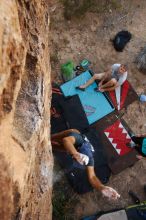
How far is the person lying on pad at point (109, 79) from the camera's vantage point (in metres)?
7.07

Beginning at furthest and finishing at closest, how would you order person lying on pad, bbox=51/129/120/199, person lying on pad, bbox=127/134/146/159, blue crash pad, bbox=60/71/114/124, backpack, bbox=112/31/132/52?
backpack, bbox=112/31/132/52
blue crash pad, bbox=60/71/114/124
person lying on pad, bbox=127/134/146/159
person lying on pad, bbox=51/129/120/199

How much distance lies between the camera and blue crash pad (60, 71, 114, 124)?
22.9 ft

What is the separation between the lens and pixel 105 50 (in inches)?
314

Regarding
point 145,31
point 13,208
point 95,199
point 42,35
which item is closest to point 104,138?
point 95,199

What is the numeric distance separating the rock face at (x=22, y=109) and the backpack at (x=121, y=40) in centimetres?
393

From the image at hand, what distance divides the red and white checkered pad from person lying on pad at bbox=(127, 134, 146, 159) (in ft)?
0.37

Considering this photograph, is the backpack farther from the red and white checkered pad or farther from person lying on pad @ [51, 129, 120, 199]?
person lying on pad @ [51, 129, 120, 199]

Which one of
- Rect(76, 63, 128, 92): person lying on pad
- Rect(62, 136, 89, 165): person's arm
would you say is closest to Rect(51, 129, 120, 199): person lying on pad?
Rect(62, 136, 89, 165): person's arm

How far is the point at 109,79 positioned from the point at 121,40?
1235mm

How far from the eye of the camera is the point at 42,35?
377 centimetres

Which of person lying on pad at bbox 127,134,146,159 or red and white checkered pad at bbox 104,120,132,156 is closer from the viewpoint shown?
person lying on pad at bbox 127,134,146,159

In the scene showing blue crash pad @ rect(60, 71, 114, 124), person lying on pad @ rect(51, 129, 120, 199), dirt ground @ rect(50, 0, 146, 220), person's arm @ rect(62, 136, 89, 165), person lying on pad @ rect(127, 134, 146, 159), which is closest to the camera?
person's arm @ rect(62, 136, 89, 165)

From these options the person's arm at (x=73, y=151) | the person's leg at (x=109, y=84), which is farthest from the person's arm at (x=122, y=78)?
the person's arm at (x=73, y=151)

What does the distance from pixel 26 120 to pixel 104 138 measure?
3876mm
